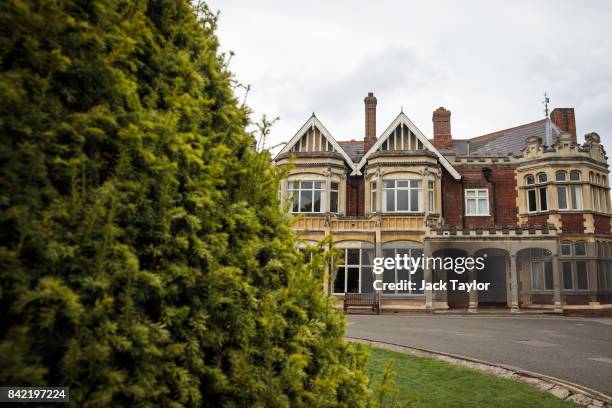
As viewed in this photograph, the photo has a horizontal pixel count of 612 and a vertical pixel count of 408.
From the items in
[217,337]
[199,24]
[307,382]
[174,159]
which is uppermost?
[199,24]

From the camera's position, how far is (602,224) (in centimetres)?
2636

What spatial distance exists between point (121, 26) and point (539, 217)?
2943 centimetres

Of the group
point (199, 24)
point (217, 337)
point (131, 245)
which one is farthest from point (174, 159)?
point (199, 24)

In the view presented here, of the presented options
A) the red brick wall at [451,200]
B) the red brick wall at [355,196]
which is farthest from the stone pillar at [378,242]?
the red brick wall at [451,200]

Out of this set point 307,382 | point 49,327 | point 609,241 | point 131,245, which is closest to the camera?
point 49,327

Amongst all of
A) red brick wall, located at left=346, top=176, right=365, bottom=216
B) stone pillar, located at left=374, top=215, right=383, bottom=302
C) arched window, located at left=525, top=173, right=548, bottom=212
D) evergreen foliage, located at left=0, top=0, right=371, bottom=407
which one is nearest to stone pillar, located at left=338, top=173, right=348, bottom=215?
red brick wall, located at left=346, top=176, right=365, bottom=216

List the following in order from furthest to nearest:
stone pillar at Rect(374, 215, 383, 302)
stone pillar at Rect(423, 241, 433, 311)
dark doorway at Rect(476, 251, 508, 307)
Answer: dark doorway at Rect(476, 251, 508, 307)
stone pillar at Rect(374, 215, 383, 302)
stone pillar at Rect(423, 241, 433, 311)

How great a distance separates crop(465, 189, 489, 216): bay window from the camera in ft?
93.4

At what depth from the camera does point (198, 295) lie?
2.06 m

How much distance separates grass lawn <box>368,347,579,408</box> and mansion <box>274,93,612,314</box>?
16064mm

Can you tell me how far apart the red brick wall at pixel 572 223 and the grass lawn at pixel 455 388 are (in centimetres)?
2125

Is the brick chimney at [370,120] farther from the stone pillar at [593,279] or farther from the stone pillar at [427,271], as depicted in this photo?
the stone pillar at [593,279]

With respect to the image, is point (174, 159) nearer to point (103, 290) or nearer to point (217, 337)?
point (103, 290)

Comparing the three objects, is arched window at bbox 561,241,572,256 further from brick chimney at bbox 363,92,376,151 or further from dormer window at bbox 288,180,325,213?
dormer window at bbox 288,180,325,213
